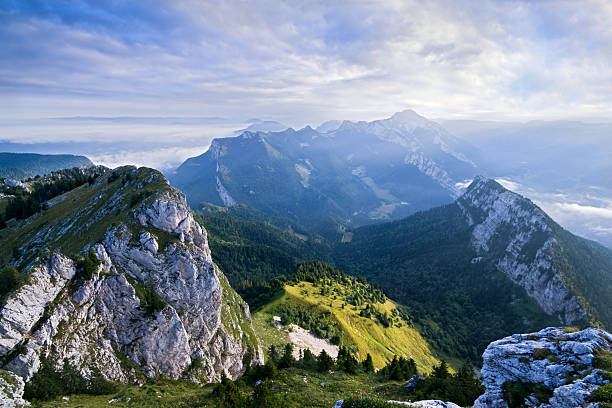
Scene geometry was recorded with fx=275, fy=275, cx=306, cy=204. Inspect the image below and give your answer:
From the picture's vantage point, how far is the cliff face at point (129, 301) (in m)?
44.9

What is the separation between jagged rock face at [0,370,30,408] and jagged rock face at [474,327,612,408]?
57.9 metres

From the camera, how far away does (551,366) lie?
3500cm

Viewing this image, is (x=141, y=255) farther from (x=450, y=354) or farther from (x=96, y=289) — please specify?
(x=450, y=354)

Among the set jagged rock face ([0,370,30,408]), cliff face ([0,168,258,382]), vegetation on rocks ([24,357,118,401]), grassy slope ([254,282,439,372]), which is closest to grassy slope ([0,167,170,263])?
cliff face ([0,168,258,382])

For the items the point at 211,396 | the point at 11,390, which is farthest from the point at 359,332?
the point at 11,390

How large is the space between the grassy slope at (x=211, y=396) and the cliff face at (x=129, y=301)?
679 centimetres

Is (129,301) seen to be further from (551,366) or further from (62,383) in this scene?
(551,366)

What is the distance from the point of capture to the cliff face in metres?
44.9

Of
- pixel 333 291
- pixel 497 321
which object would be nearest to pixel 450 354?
pixel 497 321

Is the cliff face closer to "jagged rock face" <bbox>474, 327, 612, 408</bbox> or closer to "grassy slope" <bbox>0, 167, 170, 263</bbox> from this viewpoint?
"grassy slope" <bbox>0, 167, 170, 263</bbox>

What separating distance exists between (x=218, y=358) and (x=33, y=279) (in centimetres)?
4456

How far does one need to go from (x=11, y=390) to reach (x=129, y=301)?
22745 mm

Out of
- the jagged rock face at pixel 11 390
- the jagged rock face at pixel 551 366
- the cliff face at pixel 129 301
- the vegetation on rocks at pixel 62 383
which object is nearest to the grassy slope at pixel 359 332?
the cliff face at pixel 129 301

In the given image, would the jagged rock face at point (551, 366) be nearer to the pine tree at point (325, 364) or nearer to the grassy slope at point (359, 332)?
the pine tree at point (325, 364)
